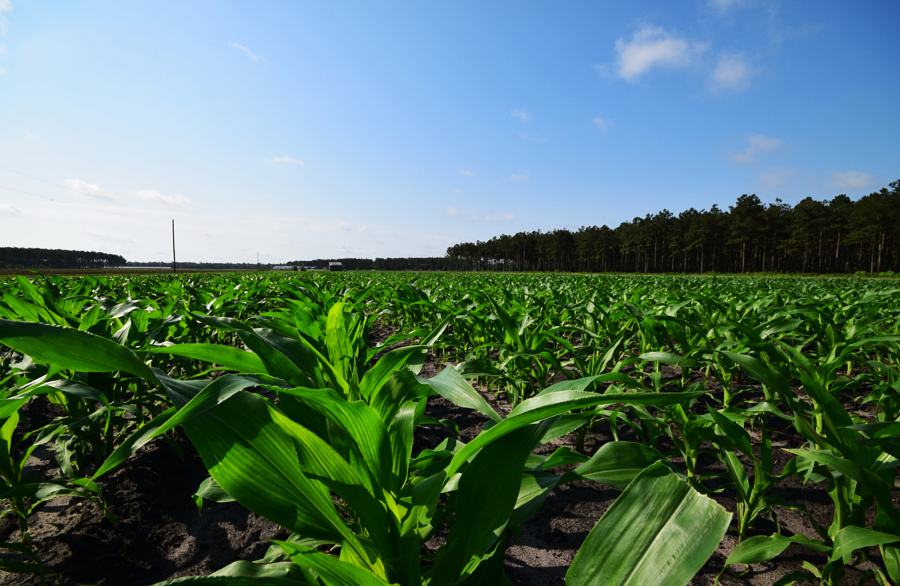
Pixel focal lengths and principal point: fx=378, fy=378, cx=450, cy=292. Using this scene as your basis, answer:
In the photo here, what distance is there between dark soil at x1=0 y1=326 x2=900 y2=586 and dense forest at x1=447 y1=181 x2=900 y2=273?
55528 millimetres

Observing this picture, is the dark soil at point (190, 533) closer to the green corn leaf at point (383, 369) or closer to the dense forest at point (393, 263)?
the green corn leaf at point (383, 369)

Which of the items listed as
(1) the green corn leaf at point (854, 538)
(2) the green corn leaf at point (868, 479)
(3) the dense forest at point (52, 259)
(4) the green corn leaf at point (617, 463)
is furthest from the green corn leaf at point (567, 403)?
(3) the dense forest at point (52, 259)

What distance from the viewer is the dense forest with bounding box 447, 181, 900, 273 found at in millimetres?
41378

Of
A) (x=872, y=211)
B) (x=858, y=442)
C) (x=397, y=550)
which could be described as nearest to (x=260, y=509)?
(x=397, y=550)

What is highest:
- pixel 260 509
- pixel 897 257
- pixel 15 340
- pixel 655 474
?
pixel 897 257

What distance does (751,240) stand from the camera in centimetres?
4894

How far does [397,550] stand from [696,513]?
2.02ft

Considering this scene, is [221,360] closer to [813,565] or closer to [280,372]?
[280,372]

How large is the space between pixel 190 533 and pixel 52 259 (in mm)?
86774

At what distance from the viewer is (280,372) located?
1.26 metres

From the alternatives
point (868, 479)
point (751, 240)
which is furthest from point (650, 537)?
point (751, 240)

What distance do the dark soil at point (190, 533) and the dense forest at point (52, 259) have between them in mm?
68046

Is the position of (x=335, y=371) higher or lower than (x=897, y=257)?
lower

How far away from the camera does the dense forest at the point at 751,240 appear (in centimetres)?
4138
